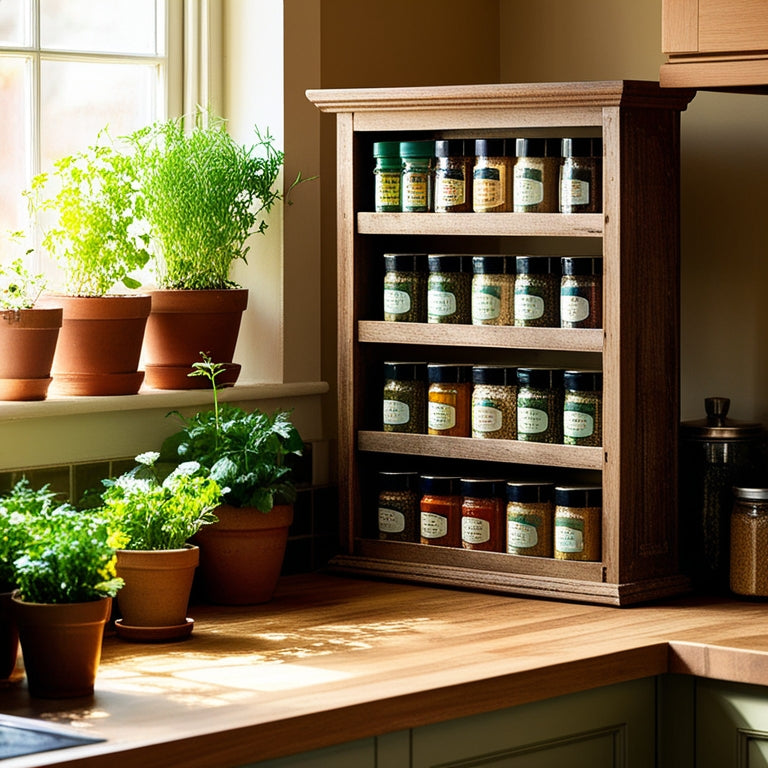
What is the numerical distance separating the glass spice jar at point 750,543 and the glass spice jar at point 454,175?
674 millimetres

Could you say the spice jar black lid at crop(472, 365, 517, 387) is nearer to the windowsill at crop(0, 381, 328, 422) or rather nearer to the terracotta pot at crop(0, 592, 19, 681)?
A: the windowsill at crop(0, 381, 328, 422)

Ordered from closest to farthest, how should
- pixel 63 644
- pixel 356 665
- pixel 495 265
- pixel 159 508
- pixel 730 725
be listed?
1. pixel 63 644
2. pixel 356 665
3. pixel 730 725
4. pixel 159 508
5. pixel 495 265

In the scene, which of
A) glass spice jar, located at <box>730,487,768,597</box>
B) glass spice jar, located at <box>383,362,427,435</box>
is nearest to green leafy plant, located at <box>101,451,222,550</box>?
glass spice jar, located at <box>383,362,427,435</box>

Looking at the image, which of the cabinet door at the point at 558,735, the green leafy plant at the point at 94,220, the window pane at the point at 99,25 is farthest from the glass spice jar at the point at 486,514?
the window pane at the point at 99,25

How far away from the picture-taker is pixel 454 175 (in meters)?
2.72

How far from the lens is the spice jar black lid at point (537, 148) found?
2.64m

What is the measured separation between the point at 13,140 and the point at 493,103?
83cm

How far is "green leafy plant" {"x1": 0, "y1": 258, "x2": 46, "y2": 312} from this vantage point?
2553 mm

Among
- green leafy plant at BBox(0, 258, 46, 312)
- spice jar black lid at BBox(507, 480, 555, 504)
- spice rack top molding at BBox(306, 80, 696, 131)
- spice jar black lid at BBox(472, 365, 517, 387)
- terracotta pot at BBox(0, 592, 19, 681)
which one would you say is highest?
spice rack top molding at BBox(306, 80, 696, 131)

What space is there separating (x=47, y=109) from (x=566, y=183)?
0.92 metres

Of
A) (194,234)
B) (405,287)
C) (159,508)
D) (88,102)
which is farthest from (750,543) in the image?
(88,102)

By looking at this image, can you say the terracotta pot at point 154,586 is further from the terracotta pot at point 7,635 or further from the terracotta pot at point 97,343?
the terracotta pot at point 97,343

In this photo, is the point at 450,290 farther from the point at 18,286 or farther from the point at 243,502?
the point at 18,286

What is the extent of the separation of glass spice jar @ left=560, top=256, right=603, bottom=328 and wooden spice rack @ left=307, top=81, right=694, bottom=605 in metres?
0.03
